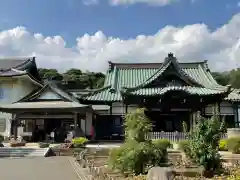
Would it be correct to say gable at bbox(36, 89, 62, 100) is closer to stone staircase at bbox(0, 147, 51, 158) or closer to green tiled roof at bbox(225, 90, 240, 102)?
stone staircase at bbox(0, 147, 51, 158)

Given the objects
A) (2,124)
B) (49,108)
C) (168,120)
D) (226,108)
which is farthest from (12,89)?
(226,108)

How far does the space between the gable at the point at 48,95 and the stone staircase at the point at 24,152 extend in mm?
7949

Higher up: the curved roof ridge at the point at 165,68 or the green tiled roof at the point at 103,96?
the curved roof ridge at the point at 165,68

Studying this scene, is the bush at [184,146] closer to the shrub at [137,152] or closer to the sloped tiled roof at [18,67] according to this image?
the shrub at [137,152]

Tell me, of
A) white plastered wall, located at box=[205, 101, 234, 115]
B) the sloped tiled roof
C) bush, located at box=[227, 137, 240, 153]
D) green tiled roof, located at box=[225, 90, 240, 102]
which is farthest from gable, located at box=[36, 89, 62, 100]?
bush, located at box=[227, 137, 240, 153]

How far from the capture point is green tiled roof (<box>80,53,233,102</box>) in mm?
28078

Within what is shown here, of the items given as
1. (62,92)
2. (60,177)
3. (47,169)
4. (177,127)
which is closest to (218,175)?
(60,177)

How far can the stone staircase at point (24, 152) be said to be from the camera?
22.9m

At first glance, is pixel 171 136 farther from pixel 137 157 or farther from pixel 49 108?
pixel 137 157

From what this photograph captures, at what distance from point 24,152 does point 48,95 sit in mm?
8977

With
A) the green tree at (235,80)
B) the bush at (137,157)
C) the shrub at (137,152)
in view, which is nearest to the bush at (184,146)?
the shrub at (137,152)

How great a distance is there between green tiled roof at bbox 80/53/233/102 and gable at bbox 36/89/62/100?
2.91 meters

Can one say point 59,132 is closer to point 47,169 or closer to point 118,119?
point 118,119

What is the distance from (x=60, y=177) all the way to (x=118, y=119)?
1815cm
